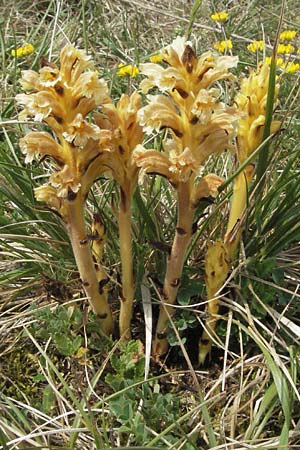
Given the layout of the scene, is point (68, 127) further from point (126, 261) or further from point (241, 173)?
point (241, 173)

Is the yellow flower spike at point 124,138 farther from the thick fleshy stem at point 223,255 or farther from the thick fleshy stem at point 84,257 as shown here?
the thick fleshy stem at point 223,255

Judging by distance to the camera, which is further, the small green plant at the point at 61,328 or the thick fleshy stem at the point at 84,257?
the small green plant at the point at 61,328

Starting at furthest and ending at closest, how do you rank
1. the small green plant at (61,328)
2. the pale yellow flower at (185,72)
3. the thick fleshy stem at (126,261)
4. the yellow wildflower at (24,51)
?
1. the yellow wildflower at (24,51)
2. the small green plant at (61,328)
3. the thick fleshy stem at (126,261)
4. the pale yellow flower at (185,72)

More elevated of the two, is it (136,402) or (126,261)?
(126,261)

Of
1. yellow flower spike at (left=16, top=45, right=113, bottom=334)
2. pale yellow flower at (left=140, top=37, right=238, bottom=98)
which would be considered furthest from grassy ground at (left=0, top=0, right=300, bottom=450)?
pale yellow flower at (left=140, top=37, right=238, bottom=98)

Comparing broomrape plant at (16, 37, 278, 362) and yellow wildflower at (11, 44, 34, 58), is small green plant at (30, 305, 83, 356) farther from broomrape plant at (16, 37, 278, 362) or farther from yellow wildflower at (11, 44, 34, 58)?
yellow wildflower at (11, 44, 34, 58)

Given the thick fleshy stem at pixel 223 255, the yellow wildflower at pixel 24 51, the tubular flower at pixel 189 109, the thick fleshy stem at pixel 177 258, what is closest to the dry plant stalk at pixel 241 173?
the thick fleshy stem at pixel 223 255

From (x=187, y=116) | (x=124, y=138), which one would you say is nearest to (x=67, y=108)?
(x=124, y=138)
